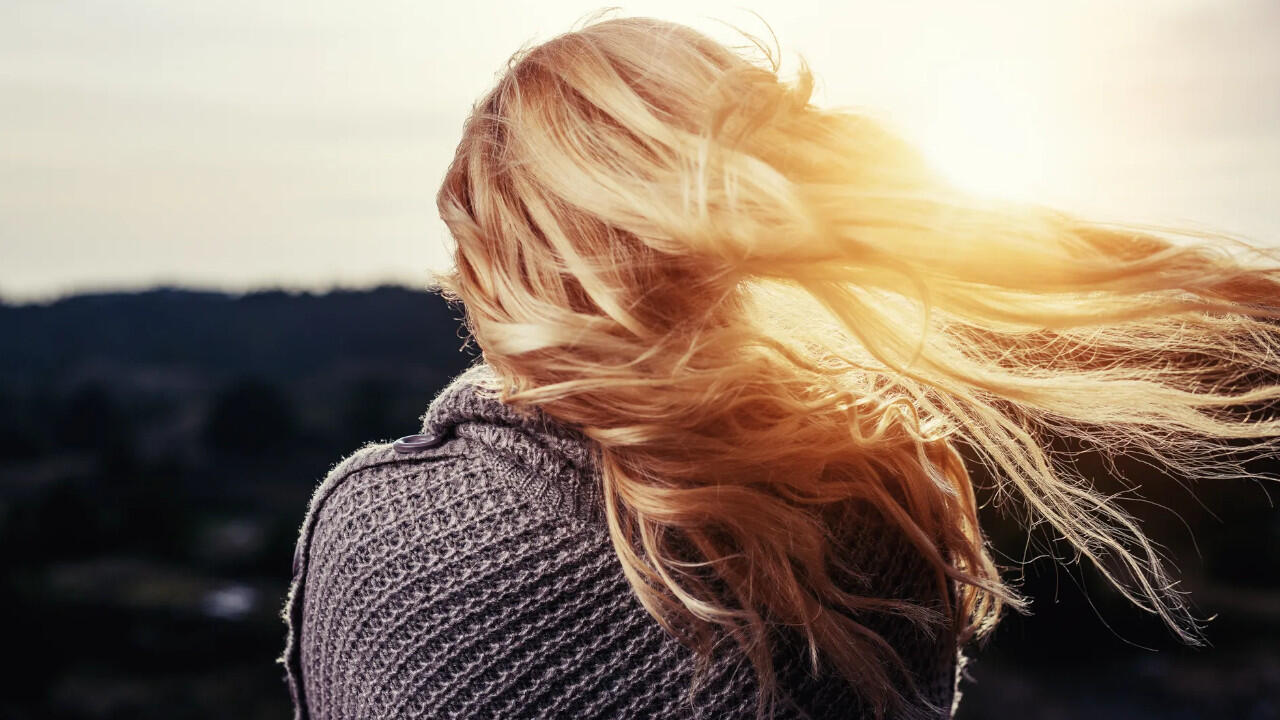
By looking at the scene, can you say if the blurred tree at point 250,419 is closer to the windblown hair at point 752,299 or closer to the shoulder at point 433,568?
the shoulder at point 433,568

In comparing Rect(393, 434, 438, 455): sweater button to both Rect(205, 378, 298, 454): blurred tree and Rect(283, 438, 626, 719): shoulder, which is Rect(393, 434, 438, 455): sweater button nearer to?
Rect(283, 438, 626, 719): shoulder

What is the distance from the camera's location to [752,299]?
1.03 m

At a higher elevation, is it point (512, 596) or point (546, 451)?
point (546, 451)

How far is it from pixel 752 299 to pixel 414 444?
41 centimetres

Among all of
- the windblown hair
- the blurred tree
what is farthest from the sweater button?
the blurred tree

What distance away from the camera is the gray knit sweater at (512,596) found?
37.8 inches

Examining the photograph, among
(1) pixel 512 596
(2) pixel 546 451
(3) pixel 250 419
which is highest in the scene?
(3) pixel 250 419

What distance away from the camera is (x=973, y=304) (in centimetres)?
98

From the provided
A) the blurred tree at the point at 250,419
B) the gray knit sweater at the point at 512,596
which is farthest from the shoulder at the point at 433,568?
the blurred tree at the point at 250,419

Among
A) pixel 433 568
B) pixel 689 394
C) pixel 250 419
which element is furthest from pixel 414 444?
pixel 250 419

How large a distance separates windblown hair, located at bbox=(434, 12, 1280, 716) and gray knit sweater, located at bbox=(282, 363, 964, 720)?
1.5 inches

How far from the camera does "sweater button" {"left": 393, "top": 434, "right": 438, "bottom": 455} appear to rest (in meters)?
1.05

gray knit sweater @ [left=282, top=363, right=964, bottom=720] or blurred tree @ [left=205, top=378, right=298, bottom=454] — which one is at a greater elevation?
blurred tree @ [left=205, top=378, right=298, bottom=454]

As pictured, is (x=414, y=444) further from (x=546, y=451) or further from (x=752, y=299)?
(x=752, y=299)
